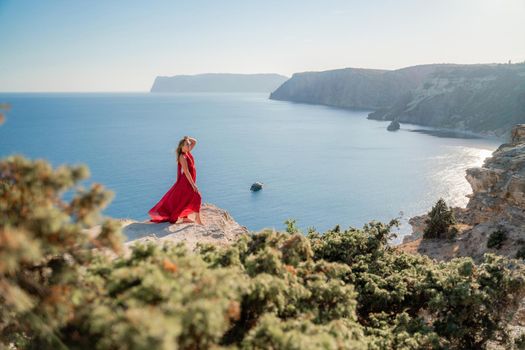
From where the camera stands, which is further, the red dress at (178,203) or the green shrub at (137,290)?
the red dress at (178,203)

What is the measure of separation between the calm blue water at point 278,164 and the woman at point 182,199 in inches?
1469

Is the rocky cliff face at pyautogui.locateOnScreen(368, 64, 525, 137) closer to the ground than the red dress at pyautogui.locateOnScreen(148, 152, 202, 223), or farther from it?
farther from it

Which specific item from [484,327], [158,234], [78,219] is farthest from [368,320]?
[78,219]

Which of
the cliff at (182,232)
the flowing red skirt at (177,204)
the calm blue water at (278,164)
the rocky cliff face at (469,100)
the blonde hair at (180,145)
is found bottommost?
the calm blue water at (278,164)

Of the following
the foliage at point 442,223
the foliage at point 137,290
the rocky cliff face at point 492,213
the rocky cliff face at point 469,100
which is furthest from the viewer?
the rocky cliff face at point 469,100

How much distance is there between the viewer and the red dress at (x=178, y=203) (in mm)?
13805

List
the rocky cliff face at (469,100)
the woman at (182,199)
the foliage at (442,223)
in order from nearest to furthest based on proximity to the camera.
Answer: the woman at (182,199) < the foliage at (442,223) < the rocky cliff face at (469,100)

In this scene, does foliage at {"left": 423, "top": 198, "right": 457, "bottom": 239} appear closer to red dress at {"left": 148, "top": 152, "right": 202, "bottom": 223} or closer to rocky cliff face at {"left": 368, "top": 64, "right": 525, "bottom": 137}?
red dress at {"left": 148, "top": 152, "right": 202, "bottom": 223}

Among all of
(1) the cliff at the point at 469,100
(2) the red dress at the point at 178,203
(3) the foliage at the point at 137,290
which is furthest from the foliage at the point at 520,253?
(1) the cliff at the point at 469,100

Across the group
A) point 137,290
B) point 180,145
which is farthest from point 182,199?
point 137,290

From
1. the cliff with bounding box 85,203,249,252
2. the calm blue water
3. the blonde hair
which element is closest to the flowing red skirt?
the cliff with bounding box 85,203,249,252

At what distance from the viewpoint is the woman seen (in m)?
13.7

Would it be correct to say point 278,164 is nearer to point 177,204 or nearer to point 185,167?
point 177,204

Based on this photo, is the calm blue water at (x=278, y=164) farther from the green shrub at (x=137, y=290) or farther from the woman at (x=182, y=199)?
the green shrub at (x=137, y=290)
